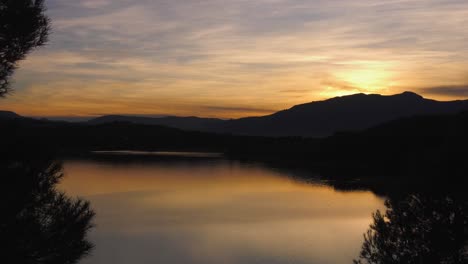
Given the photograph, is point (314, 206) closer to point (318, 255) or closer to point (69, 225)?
point (318, 255)

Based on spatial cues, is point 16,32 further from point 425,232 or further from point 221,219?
point 221,219

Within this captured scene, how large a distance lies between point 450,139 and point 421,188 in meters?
2.43

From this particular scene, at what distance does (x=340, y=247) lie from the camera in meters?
29.4

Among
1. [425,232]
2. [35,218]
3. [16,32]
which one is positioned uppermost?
[16,32]

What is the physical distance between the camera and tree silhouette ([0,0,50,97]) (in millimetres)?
10555

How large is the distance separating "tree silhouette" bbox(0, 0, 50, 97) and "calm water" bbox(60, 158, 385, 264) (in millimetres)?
16614

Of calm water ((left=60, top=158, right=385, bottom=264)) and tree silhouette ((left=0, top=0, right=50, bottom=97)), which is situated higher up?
tree silhouette ((left=0, top=0, right=50, bottom=97))

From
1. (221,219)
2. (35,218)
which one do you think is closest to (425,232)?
(35,218)

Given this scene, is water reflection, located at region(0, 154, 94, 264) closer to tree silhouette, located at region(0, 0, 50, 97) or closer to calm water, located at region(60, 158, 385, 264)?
tree silhouette, located at region(0, 0, 50, 97)

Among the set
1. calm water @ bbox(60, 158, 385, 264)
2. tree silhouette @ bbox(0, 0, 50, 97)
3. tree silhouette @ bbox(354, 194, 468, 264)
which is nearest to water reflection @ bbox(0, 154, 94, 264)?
tree silhouette @ bbox(0, 0, 50, 97)

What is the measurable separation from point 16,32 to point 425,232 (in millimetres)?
12690

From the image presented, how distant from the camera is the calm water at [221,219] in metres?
27.7

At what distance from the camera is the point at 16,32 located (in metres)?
10.7

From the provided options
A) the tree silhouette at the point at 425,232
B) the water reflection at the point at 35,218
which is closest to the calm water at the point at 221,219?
the tree silhouette at the point at 425,232
